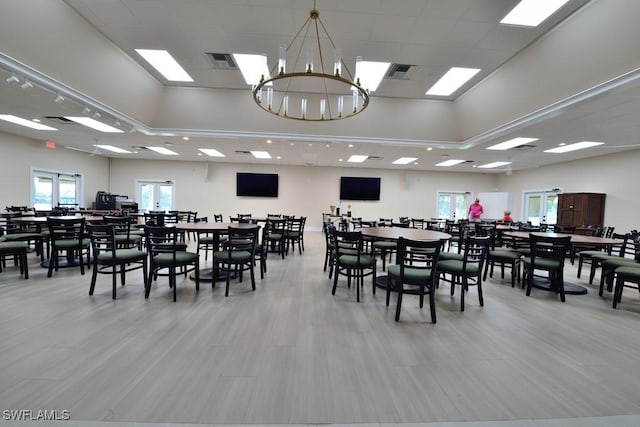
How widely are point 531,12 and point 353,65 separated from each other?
262cm

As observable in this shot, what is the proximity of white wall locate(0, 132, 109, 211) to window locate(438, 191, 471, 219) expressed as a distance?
592 inches

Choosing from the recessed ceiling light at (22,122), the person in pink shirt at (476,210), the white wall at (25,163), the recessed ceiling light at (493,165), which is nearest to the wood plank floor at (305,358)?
the recessed ceiling light at (22,122)

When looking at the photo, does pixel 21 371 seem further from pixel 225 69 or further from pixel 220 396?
pixel 225 69

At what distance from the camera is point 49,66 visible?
4.14 metres

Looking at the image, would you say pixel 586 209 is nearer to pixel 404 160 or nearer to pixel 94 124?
pixel 404 160

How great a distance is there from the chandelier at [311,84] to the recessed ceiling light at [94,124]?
391cm

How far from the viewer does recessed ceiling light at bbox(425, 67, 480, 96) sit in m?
5.16

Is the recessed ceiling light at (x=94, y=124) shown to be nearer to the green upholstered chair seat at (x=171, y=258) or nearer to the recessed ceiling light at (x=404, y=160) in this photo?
the green upholstered chair seat at (x=171, y=258)

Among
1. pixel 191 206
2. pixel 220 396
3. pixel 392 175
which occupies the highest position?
pixel 392 175

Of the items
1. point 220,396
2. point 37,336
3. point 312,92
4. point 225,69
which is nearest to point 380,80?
point 312,92

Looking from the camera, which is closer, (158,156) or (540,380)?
(540,380)

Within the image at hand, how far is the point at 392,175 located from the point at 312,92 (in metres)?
7.14

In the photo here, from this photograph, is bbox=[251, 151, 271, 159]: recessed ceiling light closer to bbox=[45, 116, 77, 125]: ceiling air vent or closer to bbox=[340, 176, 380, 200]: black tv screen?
bbox=[340, 176, 380, 200]: black tv screen

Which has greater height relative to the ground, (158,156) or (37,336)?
(158,156)
